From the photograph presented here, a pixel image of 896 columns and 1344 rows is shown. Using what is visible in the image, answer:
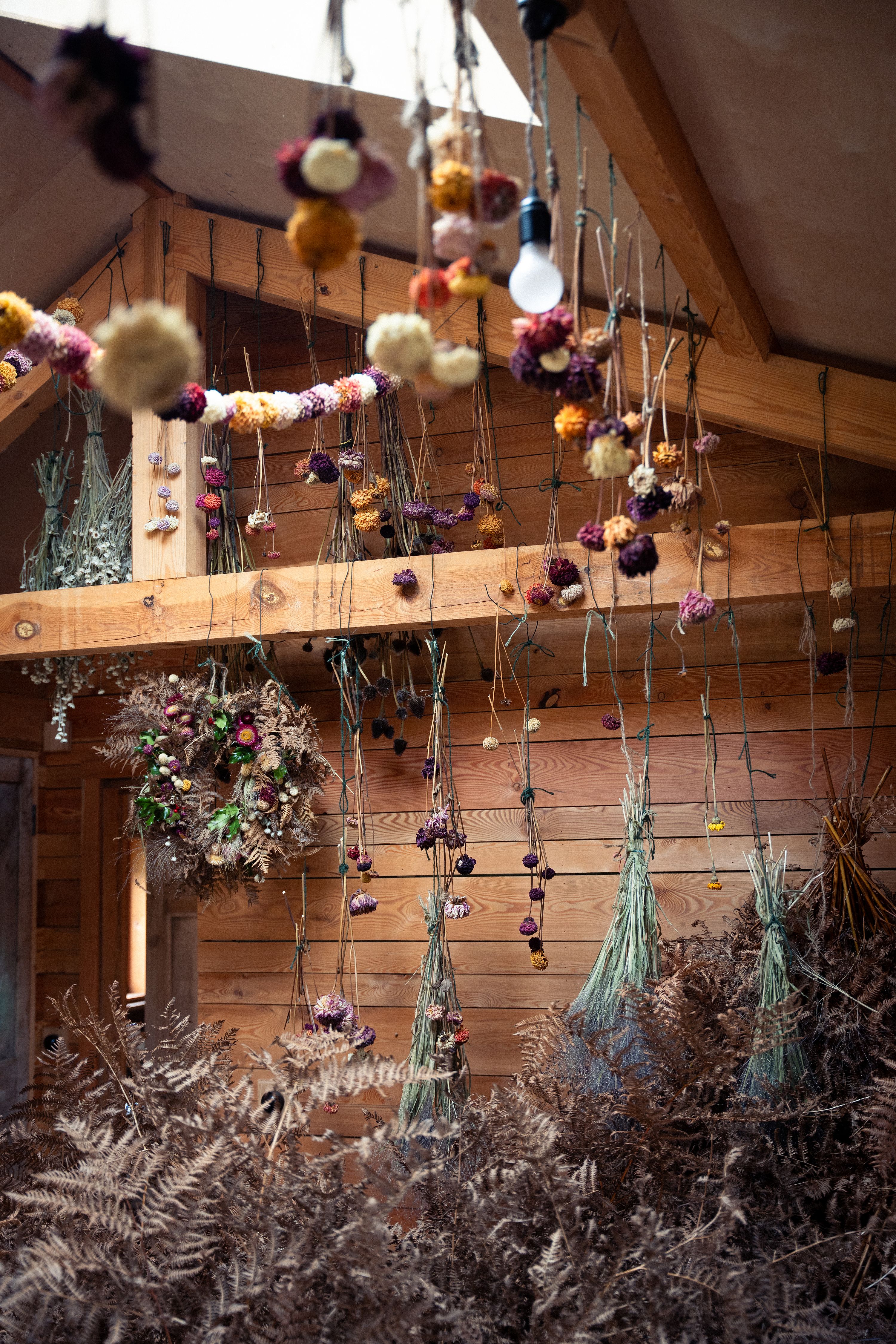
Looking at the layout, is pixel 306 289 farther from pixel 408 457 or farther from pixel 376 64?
pixel 376 64

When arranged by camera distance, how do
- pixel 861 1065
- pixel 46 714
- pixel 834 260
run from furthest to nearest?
pixel 46 714 → pixel 861 1065 → pixel 834 260

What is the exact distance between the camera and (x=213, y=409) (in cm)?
120

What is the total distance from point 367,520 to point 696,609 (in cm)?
99

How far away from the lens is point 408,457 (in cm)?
312

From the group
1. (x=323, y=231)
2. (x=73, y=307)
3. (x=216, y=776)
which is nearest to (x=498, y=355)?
(x=73, y=307)

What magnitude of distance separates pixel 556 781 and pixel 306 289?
1.56 m

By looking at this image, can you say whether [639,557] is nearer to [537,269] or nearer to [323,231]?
[537,269]

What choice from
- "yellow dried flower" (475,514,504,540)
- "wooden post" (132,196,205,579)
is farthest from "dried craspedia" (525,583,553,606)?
"wooden post" (132,196,205,579)

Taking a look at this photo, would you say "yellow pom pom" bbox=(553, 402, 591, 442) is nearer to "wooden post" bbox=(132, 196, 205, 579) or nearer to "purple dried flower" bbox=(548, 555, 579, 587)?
"purple dried flower" bbox=(548, 555, 579, 587)

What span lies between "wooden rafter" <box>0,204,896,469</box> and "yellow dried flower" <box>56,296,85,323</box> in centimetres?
3

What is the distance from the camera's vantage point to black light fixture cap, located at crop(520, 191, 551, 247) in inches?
39.7

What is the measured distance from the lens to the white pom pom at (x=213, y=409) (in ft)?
3.86

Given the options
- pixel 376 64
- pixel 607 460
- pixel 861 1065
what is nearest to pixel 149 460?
pixel 376 64

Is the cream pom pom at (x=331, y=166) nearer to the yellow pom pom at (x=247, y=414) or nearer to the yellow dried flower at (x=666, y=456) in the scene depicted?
the yellow pom pom at (x=247, y=414)
